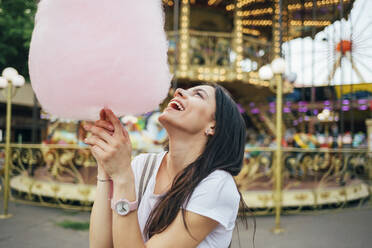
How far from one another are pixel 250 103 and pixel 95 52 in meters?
10.2

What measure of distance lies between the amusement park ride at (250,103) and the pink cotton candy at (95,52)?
394cm

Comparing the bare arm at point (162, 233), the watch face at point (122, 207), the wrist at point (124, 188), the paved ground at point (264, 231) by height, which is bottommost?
the paved ground at point (264, 231)

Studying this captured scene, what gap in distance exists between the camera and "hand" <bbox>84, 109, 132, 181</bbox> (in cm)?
82

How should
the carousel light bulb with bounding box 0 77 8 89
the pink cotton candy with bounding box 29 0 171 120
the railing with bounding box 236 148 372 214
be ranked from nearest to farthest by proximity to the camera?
the pink cotton candy with bounding box 29 0 171 120
the carousel light bulb with bounding box 0 77 8 89
the railing with bounding box 236 148 372 214

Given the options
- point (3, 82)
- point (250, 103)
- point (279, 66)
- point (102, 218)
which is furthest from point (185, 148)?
point (250, 103)

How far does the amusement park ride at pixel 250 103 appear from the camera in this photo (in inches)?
211

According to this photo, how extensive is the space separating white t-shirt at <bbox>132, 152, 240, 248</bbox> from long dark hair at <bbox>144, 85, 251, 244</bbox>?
27 millimetres

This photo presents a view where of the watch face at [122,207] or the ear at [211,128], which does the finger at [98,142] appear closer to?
the watch face at [122,207]

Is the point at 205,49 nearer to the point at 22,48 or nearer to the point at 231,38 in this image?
the point at 231,38

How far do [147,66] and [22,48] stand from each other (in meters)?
12.9

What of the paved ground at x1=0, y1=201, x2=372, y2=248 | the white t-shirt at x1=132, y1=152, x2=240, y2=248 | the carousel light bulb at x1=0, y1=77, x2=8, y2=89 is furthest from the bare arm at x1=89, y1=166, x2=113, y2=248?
the carousel light bulb at x1=0, y1=77, x2=8, y2=89

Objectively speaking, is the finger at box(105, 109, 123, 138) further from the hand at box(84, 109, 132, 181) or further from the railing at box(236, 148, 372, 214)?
the railing at box(236, 148, 372, 214)

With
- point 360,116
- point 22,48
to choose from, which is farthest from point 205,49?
point 360,116

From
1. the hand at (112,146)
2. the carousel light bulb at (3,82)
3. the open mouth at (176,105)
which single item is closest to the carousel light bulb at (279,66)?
the open mouth at (176,105)
